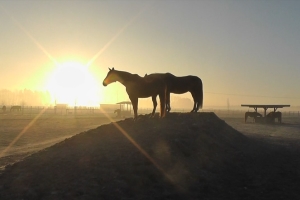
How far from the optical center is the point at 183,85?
564 inches

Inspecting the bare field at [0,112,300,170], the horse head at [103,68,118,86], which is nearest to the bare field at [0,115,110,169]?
the bare field at [0,112,300,170]

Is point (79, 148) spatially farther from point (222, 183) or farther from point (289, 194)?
point (289, 194)

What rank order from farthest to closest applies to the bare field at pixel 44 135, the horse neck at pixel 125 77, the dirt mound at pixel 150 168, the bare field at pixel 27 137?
the bare field at pixel 44 135 < the bare field at pixel 27 137 < the horse neck at pixel 125 77 < the dirt mound at pixel 150 168

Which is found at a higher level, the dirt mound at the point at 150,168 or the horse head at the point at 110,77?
the horse head at the point at 110,77

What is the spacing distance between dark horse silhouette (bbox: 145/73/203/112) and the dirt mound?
1.89 m

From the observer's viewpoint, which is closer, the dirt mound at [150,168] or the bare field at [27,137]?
the dirt mound at [150,168]

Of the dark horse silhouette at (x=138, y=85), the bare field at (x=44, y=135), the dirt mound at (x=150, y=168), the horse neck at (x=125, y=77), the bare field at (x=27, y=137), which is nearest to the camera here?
the dirt mound at (x=150, y=168)

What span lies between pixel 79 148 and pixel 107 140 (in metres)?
1.25

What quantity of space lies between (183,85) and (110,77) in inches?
156

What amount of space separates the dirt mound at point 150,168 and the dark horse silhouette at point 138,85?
1.30 metres

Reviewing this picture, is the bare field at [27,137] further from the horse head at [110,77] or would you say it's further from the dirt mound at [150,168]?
the horse head at [110,77]

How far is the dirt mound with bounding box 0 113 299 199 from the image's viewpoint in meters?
7.40

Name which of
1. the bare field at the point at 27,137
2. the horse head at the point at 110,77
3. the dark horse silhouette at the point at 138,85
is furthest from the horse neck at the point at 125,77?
the bare field at the point at 27,137

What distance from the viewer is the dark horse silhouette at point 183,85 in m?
13.8
